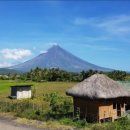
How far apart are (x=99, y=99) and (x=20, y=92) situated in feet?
81.8

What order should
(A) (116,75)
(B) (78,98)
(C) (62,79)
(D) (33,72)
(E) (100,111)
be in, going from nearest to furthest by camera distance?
(E) (100,111) → (B) (78,98) → (A) (116,75) → (C) (62,79) → (D) (33,72)

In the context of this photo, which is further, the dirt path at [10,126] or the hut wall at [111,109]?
the hut wall at [111,109]

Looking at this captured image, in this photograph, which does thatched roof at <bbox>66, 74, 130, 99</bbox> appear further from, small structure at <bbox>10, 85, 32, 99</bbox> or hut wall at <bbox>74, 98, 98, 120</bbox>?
small structure at <bbox>10, 85, 32, 99</bbox>

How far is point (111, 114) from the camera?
24344 mm

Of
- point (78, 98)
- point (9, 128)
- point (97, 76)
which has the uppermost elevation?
point (97, 76)

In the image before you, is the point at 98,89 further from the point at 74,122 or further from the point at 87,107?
the point at 74,122

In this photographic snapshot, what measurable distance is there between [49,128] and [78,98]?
4201mm

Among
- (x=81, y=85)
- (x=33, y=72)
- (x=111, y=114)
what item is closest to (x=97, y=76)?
(x=81, y=85)

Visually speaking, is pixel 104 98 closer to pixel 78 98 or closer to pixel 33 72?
pixel 78 98

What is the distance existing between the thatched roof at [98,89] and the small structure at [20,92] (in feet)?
71.2

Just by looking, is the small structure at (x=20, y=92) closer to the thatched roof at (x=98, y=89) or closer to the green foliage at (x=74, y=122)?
the thatched roof at (x=98, y=89)

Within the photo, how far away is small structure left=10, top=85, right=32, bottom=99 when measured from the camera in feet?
152

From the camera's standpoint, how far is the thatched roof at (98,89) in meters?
23.5

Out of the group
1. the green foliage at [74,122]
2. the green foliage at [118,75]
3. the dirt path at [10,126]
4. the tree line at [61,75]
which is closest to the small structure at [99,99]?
the green foliage at [74,122]
